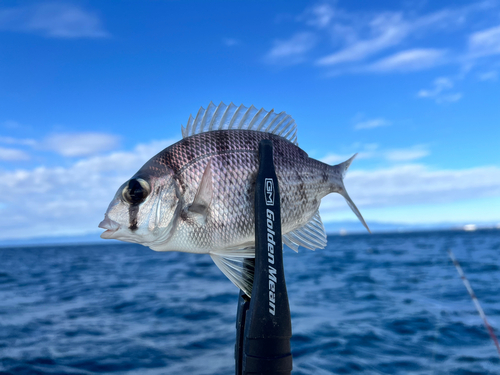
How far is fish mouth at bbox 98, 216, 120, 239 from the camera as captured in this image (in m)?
1.46

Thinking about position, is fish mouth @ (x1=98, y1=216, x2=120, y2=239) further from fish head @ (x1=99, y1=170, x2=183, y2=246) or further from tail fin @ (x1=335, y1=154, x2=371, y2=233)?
tail fin @ (x1=335, y1=154, x2=371, y2=233)

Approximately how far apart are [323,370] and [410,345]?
227cm

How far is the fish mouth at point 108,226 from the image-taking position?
1.46 metres

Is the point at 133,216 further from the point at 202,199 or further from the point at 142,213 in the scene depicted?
the point at 202,199

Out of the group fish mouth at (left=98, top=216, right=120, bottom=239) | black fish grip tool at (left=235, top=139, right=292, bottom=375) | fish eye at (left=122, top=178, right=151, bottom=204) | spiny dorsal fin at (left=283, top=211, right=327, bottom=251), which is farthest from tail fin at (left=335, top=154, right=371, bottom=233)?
fish mouth at (left=98, top=216, right=120, bottom=239)

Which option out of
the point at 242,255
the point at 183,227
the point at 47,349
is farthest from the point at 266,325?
the point at 47,349

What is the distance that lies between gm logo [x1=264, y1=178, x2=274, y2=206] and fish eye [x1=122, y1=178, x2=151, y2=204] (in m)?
0.53

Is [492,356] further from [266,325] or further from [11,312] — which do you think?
[11,312]

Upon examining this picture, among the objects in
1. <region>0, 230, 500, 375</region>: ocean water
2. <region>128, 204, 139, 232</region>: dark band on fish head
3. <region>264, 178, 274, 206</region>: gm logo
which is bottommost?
<region>0, 230, 500, 375</region>: ocean water

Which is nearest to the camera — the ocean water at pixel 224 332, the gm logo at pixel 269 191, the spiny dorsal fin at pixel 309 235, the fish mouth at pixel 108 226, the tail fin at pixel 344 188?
the fish mouth at pixel 108 226

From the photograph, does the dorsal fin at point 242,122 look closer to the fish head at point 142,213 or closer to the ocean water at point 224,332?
the fish head at point 142,213

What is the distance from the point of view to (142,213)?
4.98 ft

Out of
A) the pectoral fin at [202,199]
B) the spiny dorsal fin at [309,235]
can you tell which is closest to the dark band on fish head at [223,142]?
the pectoral fin at [202,199]

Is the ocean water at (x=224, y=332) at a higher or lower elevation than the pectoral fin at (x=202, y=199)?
lower
